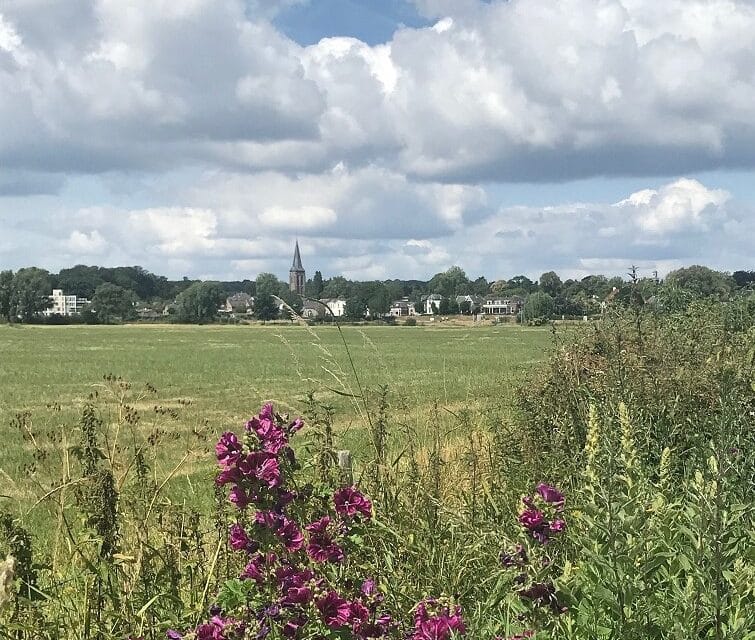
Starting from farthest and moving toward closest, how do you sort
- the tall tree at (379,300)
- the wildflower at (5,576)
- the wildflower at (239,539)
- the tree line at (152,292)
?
1. the tree line at (152,292)
2. the tall tree at (379,300)
3. the wildflower at (239,539)
4. the wildflower at (5,576)

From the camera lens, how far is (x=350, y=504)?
282 cm

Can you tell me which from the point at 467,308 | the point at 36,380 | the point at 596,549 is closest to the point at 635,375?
the point at 596,549

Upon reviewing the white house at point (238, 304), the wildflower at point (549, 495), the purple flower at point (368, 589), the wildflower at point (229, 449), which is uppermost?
the white house at point (238, 304)

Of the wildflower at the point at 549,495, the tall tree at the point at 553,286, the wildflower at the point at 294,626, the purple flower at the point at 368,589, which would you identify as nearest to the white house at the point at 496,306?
the tall tree at the point at 553,286

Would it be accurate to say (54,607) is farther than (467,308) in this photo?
No

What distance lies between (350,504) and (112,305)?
147 meters

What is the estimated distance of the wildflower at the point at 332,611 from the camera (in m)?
2.38

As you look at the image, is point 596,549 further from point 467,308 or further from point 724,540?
point 467,308

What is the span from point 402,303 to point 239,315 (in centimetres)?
2609

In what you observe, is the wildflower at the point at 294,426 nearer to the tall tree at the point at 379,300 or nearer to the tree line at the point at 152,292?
the tree line at the point at 152,292

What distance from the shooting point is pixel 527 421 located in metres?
7.61

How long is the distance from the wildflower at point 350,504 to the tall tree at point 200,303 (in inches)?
5304

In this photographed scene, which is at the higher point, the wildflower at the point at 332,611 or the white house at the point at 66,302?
the white house at the point at 66,302

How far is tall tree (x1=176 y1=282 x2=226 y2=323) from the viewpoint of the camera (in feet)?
451
